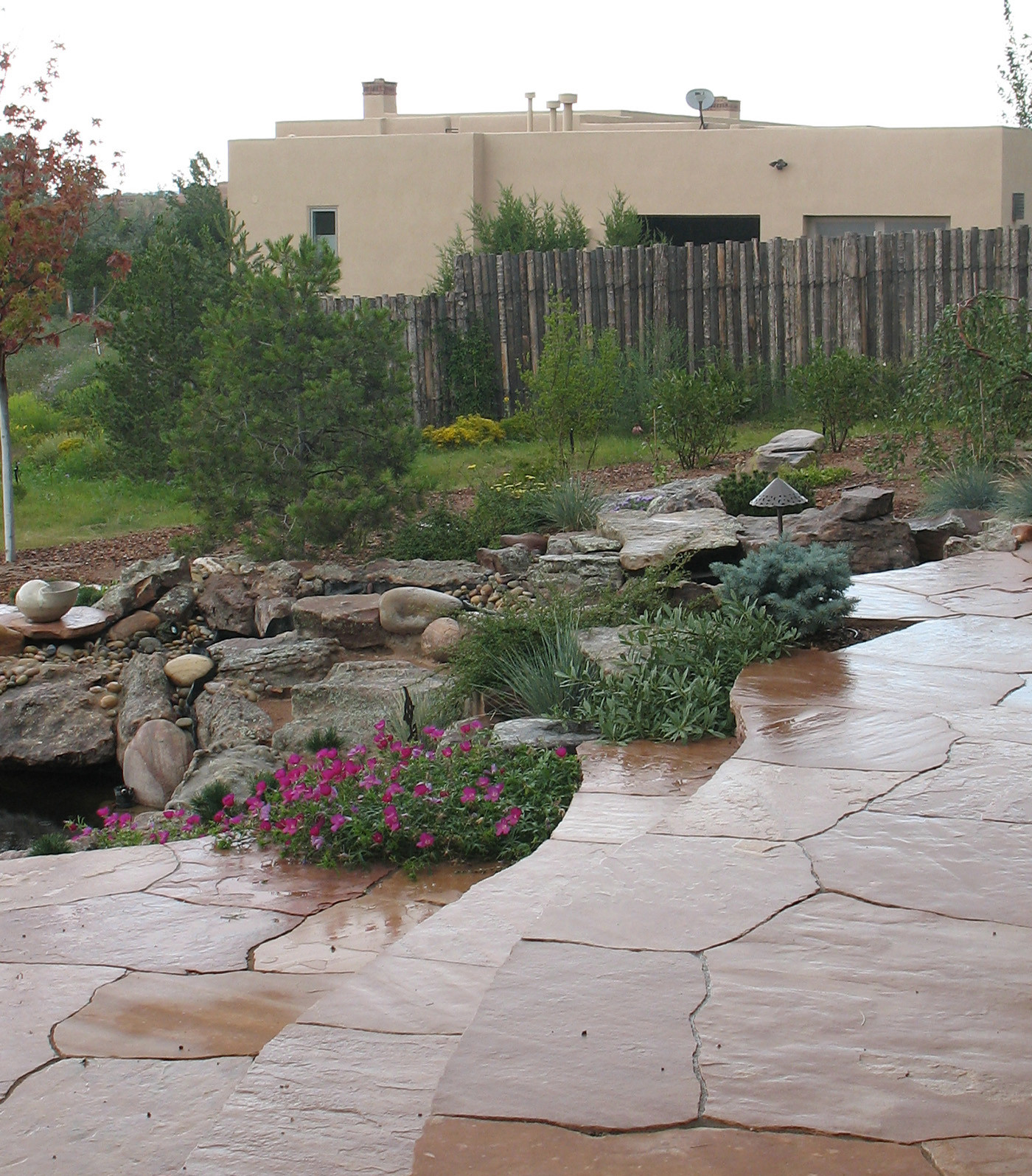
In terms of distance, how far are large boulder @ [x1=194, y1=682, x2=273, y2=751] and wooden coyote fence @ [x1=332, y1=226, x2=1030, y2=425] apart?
6.60 metres

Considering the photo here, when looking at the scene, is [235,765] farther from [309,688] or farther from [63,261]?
[63,261]

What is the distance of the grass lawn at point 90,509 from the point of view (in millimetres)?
10922

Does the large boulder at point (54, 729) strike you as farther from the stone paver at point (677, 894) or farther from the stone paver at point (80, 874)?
the stone paver at point (677, 894)

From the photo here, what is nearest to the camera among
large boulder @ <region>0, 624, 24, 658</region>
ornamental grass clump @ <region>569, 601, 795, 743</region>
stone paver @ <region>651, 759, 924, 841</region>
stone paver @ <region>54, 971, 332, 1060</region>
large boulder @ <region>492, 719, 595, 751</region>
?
stone paver @ <region>54, 971, 332, 1060</region>

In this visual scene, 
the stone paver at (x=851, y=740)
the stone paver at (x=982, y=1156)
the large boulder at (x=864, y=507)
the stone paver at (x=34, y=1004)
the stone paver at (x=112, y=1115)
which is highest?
the large boulder at (x=864, y=507)

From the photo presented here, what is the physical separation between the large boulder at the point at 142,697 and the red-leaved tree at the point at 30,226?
3.23 metres

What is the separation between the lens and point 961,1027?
6.91ft

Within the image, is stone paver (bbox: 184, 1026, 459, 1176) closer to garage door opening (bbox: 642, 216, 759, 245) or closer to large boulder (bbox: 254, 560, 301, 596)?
large boulder (bbox: 254, 560, 301, 596)

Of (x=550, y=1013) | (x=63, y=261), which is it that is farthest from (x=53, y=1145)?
(x=63, y=261)

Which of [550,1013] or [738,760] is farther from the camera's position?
[738,760]

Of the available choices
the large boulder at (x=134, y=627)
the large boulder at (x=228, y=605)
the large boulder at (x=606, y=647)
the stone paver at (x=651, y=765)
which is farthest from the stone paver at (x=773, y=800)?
the large boulder at (x=134, y=627)

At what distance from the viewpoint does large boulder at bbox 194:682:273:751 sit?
6109mm

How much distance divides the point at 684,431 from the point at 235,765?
20.7 ft

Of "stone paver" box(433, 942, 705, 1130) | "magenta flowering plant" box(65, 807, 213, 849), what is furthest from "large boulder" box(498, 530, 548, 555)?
"stone paver" box(433, 942, 705, 1130)
